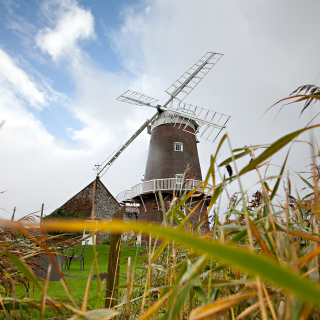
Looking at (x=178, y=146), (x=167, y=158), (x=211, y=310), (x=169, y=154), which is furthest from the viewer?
(x=178, y=146)

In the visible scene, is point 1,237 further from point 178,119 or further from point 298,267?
point 178,119

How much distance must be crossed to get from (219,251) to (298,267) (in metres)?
0.34

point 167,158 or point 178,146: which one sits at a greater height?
point 178,146

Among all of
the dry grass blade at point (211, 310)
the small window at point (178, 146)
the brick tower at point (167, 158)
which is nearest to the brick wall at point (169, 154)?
the brick tower at point (167, 158)

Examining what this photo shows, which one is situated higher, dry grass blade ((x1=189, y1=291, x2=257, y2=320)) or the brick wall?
the brick wall

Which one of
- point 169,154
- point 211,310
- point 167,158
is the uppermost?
point 169,154

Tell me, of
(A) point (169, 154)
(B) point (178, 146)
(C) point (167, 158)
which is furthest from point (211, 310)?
(B) point (178, 146)

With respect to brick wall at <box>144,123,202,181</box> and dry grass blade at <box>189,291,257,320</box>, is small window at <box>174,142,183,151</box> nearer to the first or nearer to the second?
brick wall at <box>144,123,202,181</box>

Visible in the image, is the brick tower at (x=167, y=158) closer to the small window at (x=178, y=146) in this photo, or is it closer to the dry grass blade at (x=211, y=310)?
the small window at (x=178, y=146)

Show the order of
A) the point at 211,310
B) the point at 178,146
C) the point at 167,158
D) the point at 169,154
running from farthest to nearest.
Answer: the point at 178,146, the point at 169,154, the point at 167,158, the point at 211,310

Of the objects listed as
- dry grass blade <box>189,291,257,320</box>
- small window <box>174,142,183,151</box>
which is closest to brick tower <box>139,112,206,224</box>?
small window <box>174,142,183,151</box>

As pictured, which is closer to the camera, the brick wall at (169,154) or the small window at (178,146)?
the brick wall at (169,154)

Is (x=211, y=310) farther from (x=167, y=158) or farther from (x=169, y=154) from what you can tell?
(x=169, y=154)

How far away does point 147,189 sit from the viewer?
1545cm
